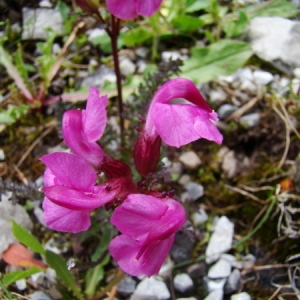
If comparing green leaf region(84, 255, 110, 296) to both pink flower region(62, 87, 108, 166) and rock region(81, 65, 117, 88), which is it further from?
rock region(81, 65, 117, 88)

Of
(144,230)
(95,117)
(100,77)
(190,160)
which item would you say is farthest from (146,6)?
(100,77)

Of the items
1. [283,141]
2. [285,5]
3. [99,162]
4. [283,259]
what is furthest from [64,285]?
[285,5]

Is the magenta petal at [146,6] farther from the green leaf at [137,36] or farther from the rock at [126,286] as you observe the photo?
the rock at [126,286]

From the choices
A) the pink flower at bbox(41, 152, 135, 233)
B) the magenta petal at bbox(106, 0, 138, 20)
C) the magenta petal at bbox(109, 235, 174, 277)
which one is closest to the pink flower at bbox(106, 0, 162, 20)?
the magenta petal at bbox(106, 0, 138, 20)

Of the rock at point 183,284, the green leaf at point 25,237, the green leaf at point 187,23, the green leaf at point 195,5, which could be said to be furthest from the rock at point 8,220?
the green leaf at point 195,5

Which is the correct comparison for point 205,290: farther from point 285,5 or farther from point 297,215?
point 285,5

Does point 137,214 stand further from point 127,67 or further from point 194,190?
point 127,67

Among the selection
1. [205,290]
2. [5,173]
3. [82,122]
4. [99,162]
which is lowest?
[205,290]
